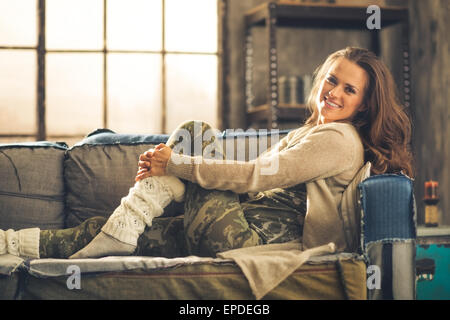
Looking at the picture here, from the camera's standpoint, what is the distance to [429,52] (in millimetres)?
3389

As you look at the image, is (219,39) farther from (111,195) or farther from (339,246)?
(339,246)

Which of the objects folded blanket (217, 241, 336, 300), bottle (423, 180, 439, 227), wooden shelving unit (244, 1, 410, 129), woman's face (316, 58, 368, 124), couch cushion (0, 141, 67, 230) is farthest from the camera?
wooden shelving unit (244, 1, 410, 129)

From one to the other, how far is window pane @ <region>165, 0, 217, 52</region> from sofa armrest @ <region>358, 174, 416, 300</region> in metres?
2.42

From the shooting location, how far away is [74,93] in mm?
3580

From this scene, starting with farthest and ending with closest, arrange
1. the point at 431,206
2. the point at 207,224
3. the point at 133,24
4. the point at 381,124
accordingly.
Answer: the point at 133,24 → the point at 431,206 → the point at 381,124 → the point at 207,224

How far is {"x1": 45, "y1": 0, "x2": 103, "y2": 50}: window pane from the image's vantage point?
3551 millimetres

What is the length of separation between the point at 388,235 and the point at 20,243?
0.96 meters

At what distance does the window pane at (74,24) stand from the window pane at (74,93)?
0.07 metres

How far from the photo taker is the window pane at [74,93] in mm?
3564

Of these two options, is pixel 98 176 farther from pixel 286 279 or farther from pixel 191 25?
pixel 191 25

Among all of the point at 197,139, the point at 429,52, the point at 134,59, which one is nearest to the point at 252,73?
the point at 134,59

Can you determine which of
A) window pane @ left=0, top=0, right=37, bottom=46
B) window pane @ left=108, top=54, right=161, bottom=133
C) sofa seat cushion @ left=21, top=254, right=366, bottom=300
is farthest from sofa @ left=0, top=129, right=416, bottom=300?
window pane @ left=0, top=0, right=37, bottom=46

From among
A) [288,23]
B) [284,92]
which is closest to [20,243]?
[284,92]

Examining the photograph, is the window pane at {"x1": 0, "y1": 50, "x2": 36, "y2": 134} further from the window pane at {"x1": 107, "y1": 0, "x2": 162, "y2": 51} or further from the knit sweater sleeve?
the knit sweater sleeve
